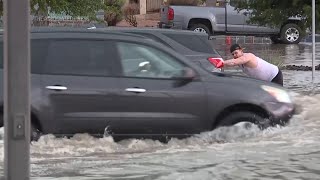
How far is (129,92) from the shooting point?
8391 mm

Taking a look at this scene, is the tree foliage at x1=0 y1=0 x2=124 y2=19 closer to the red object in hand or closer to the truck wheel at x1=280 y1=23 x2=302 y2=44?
the red object in hand

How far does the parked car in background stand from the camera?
12.2 meters

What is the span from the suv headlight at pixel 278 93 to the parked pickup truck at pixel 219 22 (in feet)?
62.8

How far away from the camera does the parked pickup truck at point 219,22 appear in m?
28.5

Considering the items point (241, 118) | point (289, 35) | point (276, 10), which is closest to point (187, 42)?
point (241, 118)

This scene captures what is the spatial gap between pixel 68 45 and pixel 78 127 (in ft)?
3.68

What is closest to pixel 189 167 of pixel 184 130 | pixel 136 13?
pixel 184 130

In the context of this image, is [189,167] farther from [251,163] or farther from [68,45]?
[68,45]

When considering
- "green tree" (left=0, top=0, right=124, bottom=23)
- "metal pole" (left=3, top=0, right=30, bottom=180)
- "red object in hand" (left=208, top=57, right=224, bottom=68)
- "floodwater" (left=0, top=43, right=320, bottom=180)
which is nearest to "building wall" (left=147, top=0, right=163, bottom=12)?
"green tree" (left=0, top=0, right=124, bottom=23)

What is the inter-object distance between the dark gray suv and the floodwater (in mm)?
147

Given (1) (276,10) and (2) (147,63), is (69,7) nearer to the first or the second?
(1) (276,10)

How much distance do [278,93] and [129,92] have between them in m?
2.03

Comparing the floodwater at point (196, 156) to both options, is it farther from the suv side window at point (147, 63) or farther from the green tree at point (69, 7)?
the green tree at point (69, 7)

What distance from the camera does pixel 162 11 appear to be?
96.1ft
